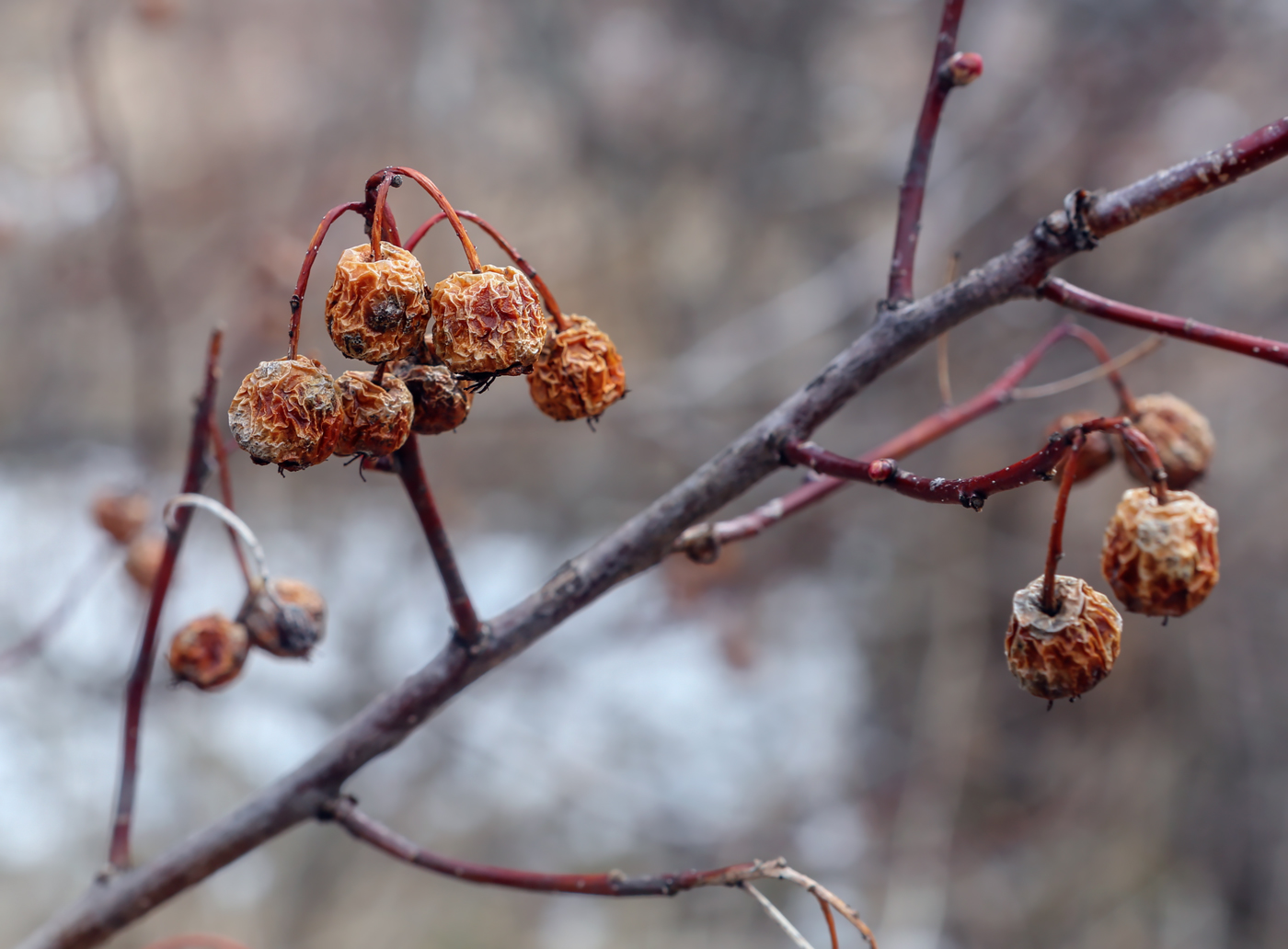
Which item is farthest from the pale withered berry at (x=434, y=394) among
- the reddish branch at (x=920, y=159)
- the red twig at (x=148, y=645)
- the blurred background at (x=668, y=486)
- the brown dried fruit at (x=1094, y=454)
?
the blurred background at (x=668, y=486)

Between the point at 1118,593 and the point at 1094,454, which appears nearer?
the point at 1118,593

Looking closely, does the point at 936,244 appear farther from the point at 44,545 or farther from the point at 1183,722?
the point at 44,545

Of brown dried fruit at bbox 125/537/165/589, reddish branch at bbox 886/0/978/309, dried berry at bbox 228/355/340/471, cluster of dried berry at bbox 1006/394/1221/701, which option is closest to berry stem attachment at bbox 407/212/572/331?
dried berry at bbox 228/355/340/471

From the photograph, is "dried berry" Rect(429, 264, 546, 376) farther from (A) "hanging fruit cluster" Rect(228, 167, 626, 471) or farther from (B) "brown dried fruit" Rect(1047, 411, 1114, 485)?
(B) "brown dried fruit" Rect(1047, 411, 1114, 485)

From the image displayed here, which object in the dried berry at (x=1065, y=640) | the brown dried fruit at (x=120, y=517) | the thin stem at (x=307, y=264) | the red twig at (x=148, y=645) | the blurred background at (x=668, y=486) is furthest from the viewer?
the blurred background at (x=668, y=486)

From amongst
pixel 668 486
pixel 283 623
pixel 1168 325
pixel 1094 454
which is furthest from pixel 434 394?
pixel 668 486

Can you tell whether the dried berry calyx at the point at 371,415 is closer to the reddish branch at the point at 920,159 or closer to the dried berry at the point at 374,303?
the dried berry at the point at 374,303

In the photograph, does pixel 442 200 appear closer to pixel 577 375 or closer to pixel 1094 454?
pixel 577 375
